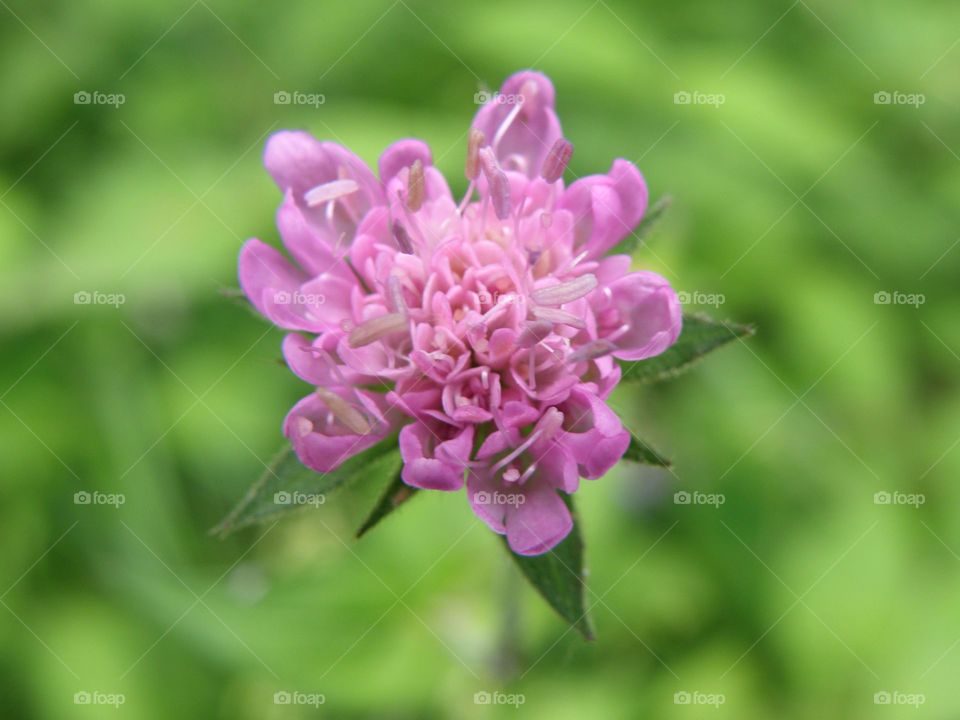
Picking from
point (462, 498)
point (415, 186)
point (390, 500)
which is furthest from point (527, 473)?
point (462, 498)

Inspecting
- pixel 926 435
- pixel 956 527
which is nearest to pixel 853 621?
pixel 956 527

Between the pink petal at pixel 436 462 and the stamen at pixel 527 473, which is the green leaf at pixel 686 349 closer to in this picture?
the stamen at pixel 527 473

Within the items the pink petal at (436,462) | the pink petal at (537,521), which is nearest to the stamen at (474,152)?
the pink petal at (436,462)

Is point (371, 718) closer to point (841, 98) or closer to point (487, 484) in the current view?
point (487, 484)

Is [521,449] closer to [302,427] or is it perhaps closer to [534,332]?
[534,332]

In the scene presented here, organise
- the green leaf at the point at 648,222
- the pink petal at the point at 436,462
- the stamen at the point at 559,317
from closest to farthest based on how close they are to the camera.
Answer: the pink petal at the point at 436,462 < the stamen at the point at 559,317 < the green leaf at the point at 648,222

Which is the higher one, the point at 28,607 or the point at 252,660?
the point at 28,607

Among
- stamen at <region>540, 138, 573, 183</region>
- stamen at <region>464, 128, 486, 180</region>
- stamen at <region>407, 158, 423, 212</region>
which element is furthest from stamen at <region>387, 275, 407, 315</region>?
stamen at <region>540, 138, 573, 183</region>
